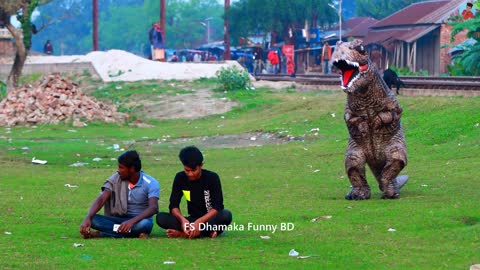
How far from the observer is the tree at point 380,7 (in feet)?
287

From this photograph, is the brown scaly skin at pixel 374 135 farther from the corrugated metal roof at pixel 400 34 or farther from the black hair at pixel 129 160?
the corrugated metal roof at pixel 400 34

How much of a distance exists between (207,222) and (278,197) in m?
4.13

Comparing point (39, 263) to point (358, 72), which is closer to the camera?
point (39, 263)

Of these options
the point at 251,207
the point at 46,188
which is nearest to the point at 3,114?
the point at 46,188

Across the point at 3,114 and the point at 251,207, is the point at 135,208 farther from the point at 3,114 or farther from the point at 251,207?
the point at 3,114

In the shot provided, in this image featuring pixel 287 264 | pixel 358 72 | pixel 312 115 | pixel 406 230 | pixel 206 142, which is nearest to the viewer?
pixel 287 264

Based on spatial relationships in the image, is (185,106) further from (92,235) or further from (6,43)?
(92,235)

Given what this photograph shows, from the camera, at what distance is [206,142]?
26781 mm

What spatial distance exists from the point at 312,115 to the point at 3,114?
380 inches

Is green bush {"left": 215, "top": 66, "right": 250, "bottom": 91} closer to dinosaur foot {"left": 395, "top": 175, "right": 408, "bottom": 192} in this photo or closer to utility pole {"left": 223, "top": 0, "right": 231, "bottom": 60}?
dinosaur foot {"left": 395, "top": 175, "right": 408, "bottom": 192}

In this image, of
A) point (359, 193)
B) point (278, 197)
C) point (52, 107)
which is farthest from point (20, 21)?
point (359, 193)

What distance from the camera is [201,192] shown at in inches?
434

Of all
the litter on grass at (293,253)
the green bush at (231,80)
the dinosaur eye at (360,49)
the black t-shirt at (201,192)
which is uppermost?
the dinosaur eye at (360,49)

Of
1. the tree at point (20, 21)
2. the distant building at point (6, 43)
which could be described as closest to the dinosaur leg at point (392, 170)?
the tree at point (20, 21)
